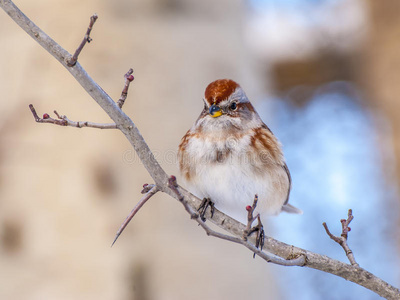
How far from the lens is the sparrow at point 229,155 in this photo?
7.78 feet

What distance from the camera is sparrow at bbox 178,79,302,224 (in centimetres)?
237

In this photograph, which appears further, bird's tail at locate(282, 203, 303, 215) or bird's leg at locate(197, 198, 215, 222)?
bird's tail at locate(282, 203, 303, 215)

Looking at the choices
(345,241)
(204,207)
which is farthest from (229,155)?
(345,241)

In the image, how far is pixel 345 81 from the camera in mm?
5336

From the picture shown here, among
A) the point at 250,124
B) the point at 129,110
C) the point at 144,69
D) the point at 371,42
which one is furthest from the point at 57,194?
the point at 371,42

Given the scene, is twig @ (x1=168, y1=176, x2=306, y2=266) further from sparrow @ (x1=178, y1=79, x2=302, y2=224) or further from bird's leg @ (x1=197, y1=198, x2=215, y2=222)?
sparrow @ (x1=178, y1=79, x2=302, y2=224)

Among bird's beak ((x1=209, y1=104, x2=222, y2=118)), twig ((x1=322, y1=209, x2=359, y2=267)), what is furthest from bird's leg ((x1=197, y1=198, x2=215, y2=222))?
twig ((x1=322, y1=209, x2=359, y2=267))

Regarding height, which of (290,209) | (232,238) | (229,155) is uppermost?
(290,209)

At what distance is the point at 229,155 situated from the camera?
239cm

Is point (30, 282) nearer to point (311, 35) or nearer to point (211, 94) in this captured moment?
point (211, 94)

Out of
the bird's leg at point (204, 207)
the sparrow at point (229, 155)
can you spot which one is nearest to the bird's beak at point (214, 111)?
the sparrow at point (229, 155)

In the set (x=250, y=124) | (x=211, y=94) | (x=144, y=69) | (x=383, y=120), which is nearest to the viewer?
(x=211, y=94)

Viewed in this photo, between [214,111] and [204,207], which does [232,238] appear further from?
[214,111]

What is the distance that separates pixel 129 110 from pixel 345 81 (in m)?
3.25
